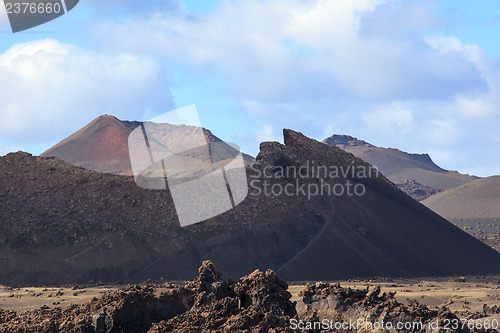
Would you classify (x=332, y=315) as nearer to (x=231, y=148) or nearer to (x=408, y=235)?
(x=408, y=235)

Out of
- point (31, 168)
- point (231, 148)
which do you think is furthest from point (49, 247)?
point (231, 148)

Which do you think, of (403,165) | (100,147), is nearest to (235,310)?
(100,147)

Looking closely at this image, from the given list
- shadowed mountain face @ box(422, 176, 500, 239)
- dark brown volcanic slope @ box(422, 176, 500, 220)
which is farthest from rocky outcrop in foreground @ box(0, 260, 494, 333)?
dark brown volcanic slope @ box(422, 176, 500, 220)

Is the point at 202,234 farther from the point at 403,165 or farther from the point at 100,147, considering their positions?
the point at 403,165

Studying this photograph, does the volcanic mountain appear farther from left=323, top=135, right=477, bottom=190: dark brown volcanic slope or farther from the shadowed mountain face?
the shadowed mountain face

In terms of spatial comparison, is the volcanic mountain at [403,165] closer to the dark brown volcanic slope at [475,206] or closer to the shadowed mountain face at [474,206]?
the shadowed mountain face at [474,206]

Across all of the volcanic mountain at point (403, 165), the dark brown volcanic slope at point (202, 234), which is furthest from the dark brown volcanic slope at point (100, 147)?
the dark brown volcanic slope at point (202, 234)
